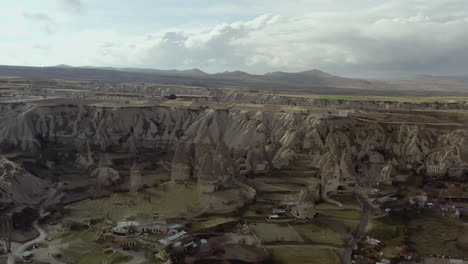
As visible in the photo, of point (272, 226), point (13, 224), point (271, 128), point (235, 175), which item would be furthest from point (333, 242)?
point (271, 128)

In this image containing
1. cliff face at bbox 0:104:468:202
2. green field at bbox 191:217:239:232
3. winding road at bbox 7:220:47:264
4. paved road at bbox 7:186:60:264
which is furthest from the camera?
cliff face at bbox 0:104:468:202

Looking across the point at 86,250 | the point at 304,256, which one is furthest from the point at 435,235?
the point at 86,250

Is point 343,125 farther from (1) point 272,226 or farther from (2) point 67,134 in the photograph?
(2) point 67,134

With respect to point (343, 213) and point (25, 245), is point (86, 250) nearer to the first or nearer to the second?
point (25, 245)

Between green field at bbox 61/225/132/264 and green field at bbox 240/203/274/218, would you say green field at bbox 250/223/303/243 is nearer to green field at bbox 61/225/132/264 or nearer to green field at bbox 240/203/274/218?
green field at bbox 240/203/274/218

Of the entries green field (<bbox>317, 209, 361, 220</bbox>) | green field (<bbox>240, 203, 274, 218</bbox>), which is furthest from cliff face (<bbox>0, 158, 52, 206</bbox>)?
green field (<bbox>317, 209, 361, 220</bbox>)

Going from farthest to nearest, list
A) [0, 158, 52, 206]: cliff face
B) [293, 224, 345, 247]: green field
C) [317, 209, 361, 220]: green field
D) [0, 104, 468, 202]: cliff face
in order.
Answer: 1. [0, 104, 468, 202]: cliff face
2. [0, 158, 52, 206]: cliff face
3. [317, 209, 361, 220]: green field
4. [293, 224, 345, 247]: green field
